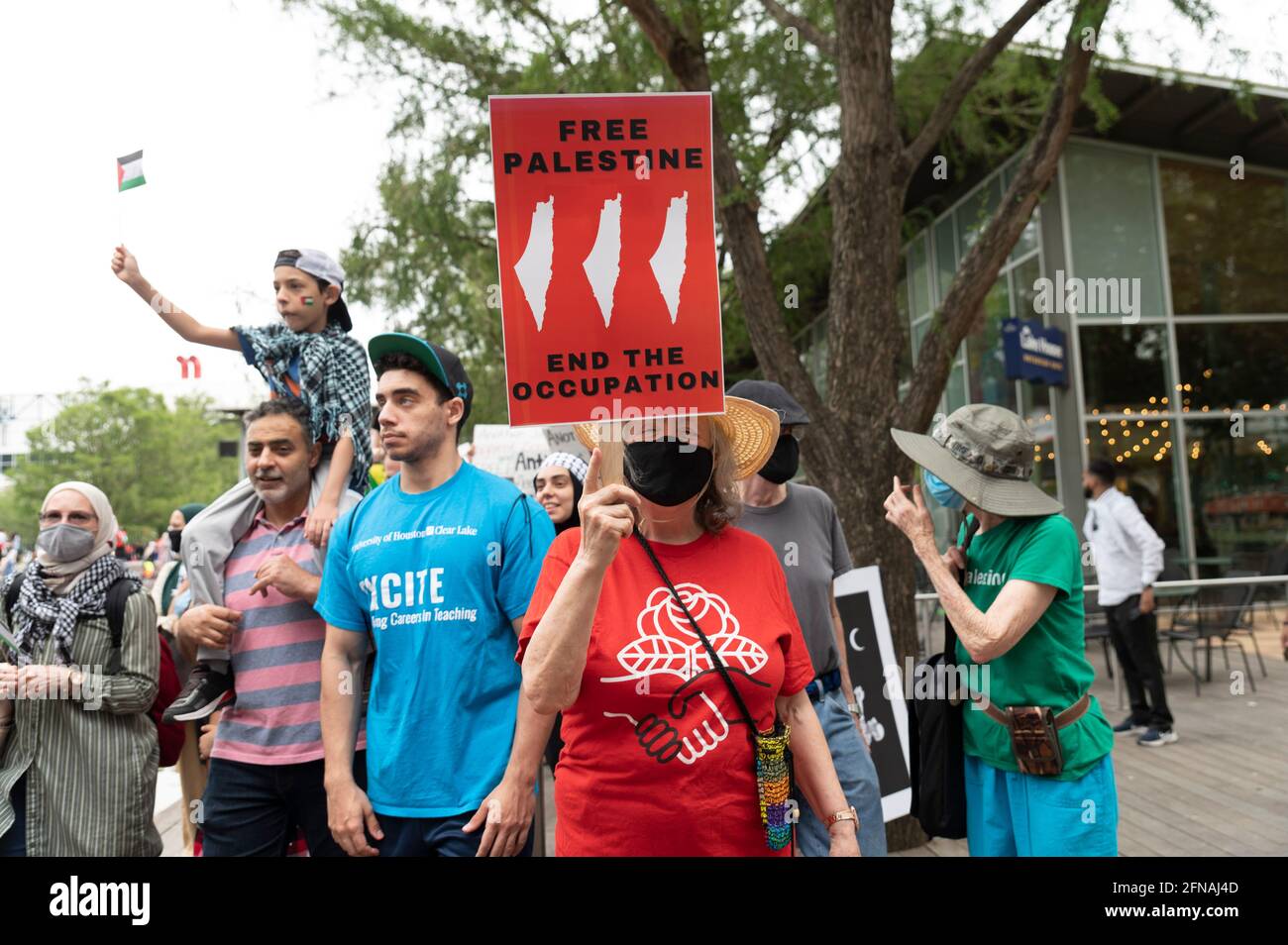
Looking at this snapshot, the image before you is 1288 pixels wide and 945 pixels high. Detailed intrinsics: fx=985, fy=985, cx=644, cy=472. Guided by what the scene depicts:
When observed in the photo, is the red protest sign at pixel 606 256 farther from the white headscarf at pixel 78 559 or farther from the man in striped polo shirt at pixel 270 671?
the white headscarf at pixel 78 559

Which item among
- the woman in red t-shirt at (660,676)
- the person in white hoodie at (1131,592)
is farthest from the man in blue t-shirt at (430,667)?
the person in white hoodie at (1131,592)

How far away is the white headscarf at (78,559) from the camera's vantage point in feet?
11.4

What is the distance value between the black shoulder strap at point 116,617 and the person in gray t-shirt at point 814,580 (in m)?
2.19

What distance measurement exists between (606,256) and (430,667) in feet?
4.05

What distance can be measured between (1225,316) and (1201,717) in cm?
767

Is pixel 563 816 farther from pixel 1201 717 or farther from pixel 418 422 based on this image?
pixel 1201 717

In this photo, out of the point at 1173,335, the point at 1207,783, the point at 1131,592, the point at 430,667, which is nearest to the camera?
the point at 430,667

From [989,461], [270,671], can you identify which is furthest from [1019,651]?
[270,671]

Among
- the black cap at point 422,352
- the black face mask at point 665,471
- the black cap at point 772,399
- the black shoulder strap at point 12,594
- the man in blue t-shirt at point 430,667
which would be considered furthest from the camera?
the black cap at point 772,399

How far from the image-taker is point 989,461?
297 cm

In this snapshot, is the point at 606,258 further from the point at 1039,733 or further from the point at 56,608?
the point at 56,608

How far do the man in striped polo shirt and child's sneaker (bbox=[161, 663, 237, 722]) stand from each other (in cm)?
6
